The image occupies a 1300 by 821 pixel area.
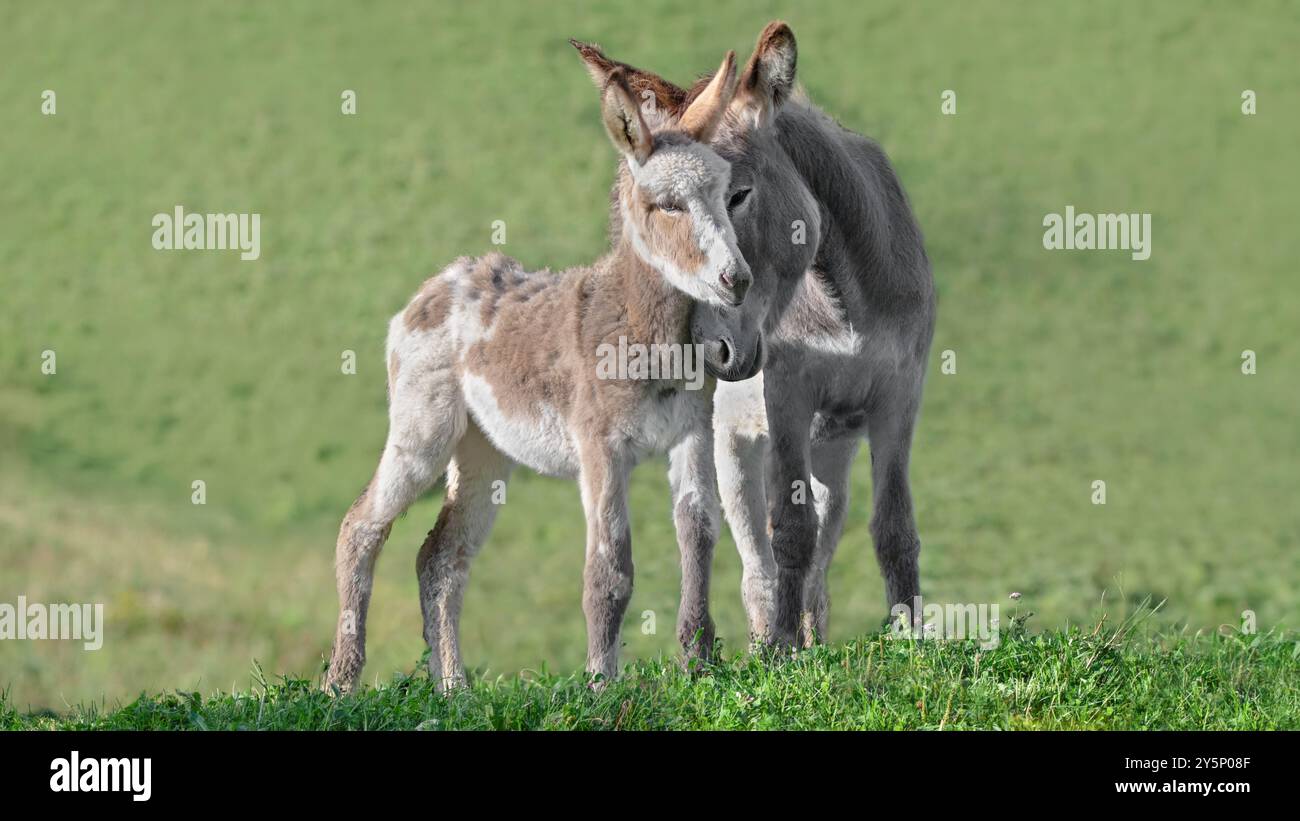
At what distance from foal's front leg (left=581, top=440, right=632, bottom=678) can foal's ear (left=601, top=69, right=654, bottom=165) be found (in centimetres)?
154

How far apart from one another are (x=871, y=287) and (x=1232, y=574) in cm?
864

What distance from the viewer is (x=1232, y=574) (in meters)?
15.3

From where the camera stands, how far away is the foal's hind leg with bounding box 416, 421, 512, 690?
9.18m

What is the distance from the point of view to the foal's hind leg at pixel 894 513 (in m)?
8.41

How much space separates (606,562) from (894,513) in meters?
1.77

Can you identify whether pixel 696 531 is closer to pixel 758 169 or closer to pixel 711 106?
pixel 758 169

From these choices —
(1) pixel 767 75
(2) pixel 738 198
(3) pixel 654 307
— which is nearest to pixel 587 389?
(3) pixel 654 307

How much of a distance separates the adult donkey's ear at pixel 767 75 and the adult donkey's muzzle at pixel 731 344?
100cm

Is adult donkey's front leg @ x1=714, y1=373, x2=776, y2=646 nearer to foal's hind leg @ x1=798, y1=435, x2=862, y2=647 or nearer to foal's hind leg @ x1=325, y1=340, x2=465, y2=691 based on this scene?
foal's hind leg @ x1=798, y1=435, x2=862, y2=647

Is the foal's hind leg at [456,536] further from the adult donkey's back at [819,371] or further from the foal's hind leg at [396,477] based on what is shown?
the adult donkey's back at [819,371]

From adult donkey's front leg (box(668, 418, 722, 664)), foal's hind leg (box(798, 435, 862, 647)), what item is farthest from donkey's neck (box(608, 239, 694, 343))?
foal's hind leg (box(798, 435, 862, 647))

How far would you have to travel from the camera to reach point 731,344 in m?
7.41
